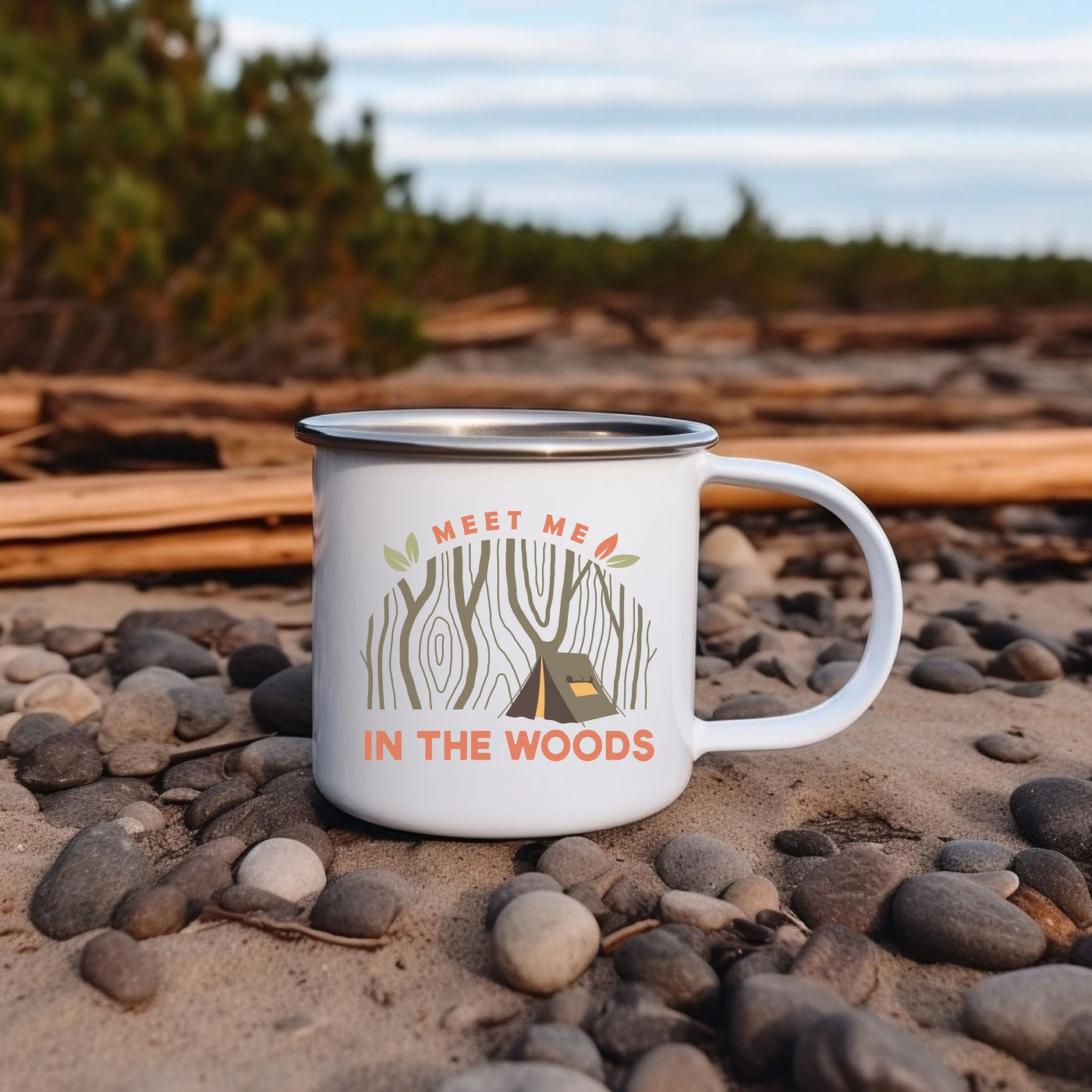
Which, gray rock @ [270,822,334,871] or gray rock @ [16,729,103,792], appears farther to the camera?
gray rock @ [16,729,103,792]

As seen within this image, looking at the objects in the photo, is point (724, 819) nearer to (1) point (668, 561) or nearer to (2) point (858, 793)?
(2) point (858, 793)

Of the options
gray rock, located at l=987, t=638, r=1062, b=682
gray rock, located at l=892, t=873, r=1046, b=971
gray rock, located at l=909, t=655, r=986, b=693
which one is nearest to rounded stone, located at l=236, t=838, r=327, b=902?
gray rock, located at l=892, t=873, r=1046, b=971

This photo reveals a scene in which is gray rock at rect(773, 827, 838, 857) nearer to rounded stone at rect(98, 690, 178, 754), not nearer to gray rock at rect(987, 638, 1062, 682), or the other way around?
gray rock at rect(987, 638, 1062, 682)

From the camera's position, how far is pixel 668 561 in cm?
161

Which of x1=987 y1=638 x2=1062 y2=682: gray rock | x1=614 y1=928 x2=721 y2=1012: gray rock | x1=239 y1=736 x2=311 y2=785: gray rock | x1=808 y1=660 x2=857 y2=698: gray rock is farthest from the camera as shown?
x1=987 y1=638 x2=1062 y2=682: gray rock

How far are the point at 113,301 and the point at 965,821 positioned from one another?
14.9 feet

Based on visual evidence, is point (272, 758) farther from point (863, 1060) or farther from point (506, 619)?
point (863, 1060)

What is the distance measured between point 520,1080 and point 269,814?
71 cm

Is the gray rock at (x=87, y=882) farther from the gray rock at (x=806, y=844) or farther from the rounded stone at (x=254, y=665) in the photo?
the gray rock at (x=806, y=844)

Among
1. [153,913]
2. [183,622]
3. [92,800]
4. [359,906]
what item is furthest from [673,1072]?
[183,622]

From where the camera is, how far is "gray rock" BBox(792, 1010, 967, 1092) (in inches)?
44.2

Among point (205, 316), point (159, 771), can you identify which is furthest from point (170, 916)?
point (205, 316)

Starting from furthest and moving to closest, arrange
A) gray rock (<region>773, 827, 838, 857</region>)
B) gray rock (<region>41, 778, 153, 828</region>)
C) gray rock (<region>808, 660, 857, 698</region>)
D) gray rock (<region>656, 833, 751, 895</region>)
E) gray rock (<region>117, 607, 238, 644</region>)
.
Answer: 1. gray rock (<region>117, 607, 238, 644</region>)
2. gray rock (<region>808, 660, 857, 698</region>)
3. gray rock (<region>41, 778, 153, 828</region>)
4. gray rock (<region>773, 827, 838, 857</region>)
5. gray rock (<region>656, 833, 751, 895</region>)

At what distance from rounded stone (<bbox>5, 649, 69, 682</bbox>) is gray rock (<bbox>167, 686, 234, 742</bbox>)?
1.30ft
